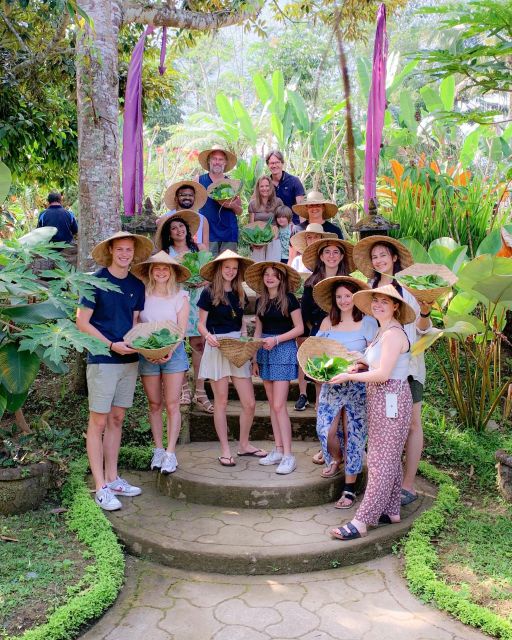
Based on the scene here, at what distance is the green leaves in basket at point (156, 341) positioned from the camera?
4.36 meters

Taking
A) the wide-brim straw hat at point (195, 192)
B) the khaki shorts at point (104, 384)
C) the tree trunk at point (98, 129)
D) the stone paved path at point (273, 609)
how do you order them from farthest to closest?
the tree trunk at point (98, 129) < the wide-brim straw hat at point (195, 192) < the khaki shorts at point (104, 384) < the stone paved path at point (273, 609)

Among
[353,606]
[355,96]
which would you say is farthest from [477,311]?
[355,96]

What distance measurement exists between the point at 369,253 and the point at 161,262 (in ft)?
4.77

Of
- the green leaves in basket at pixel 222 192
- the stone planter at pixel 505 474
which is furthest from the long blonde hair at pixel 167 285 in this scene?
the stone planter at pixel 505 474

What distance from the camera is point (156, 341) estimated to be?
4375 millimetres

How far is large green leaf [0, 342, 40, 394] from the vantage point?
411 centimetres

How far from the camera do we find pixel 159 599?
3645mm

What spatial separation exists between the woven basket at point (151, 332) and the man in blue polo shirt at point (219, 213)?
4.93ft

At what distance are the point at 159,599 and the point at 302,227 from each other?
3532mm

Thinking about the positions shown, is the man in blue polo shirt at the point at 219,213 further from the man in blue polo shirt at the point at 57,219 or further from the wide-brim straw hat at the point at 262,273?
the man in blue polo shirt at the point at 57,219

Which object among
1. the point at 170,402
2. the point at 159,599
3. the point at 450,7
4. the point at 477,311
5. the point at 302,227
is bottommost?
the point at 159,599

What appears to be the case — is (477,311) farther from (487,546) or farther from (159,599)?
(159,599)

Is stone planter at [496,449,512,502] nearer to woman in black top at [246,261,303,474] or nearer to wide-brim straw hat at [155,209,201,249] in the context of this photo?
woman in black top at [246,261,303,474]

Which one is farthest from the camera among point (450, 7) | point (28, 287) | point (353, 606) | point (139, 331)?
point (139, 331)
